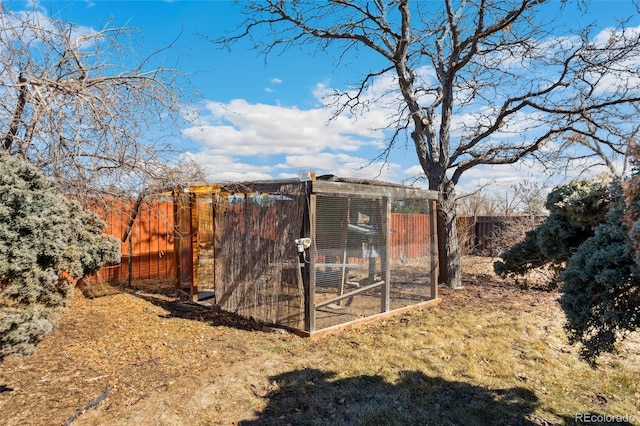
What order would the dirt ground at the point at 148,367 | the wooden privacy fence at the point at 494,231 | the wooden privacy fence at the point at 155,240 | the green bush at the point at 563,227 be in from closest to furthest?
1. the green bush at the point at 563,227
2. the dirt ground at the point at 148,367
3. the wooden privacy fence at the point at 155,240
4. the wooden privacy fence at the point at 494,231

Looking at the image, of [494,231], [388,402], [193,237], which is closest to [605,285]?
[388,402]

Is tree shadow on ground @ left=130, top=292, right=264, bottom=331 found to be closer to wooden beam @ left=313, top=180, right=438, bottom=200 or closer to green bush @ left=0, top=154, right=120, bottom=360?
wooden beam @ left=313, top=180, right=438, bottom=200

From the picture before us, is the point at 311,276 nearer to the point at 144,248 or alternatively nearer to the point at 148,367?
the point at 148,367

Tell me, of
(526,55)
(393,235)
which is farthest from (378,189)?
(526,55)

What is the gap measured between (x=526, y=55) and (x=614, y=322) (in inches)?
280

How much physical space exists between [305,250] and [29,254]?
9.80ft

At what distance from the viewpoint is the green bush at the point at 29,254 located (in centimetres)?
281

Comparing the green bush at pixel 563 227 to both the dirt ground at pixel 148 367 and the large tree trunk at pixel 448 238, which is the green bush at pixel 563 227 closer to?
the dirt ground at pixel 148 367

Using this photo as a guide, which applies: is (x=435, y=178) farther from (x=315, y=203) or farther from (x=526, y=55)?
(x=315, y=203)

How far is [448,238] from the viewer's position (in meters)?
8.34

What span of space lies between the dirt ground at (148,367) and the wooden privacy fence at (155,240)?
1.45 meters

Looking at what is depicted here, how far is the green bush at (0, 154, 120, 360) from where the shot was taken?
281cm

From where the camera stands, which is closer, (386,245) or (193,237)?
(386,245)

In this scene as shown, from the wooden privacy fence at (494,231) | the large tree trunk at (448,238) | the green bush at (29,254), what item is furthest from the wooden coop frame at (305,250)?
the wooden privacy fence at (494,231)
